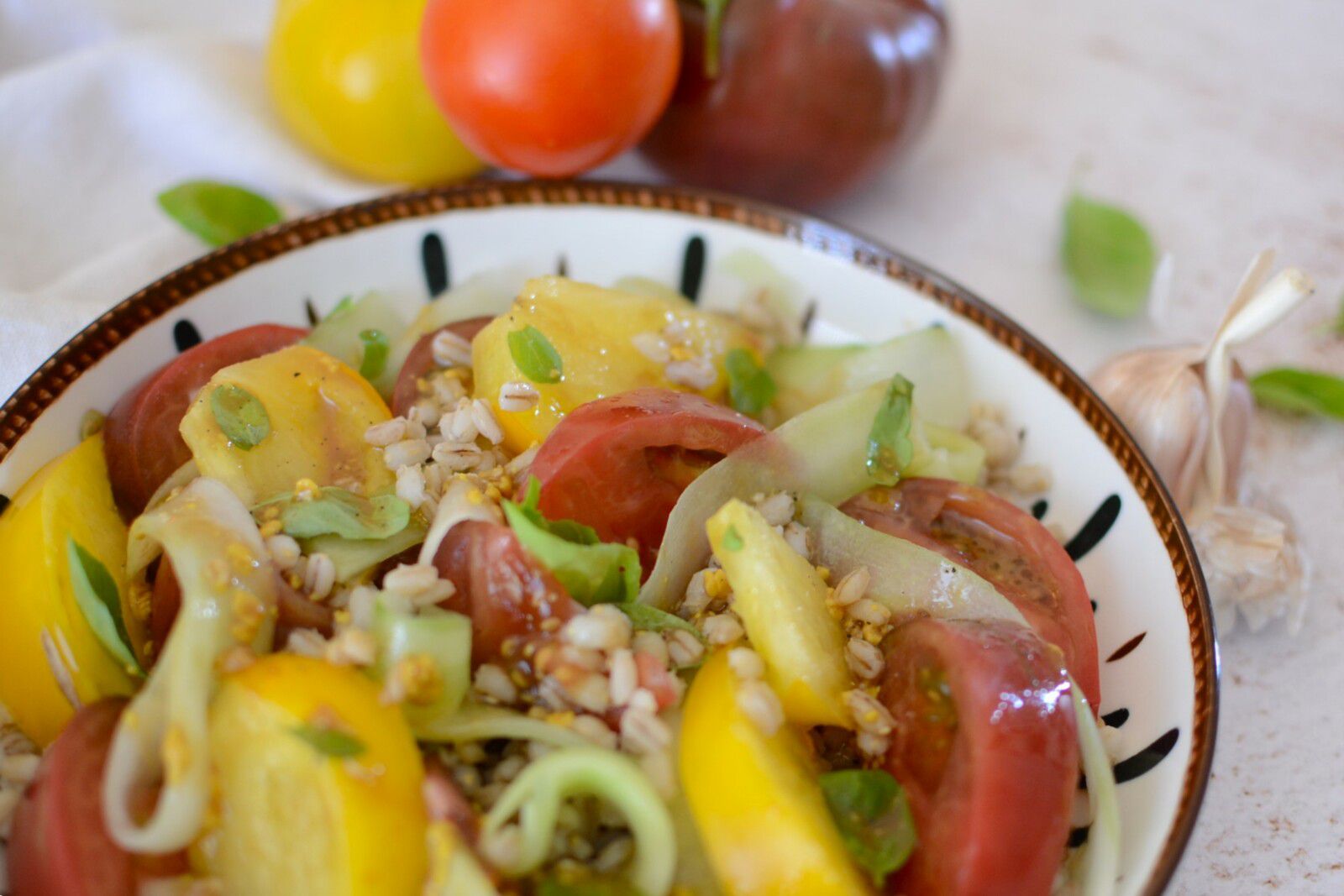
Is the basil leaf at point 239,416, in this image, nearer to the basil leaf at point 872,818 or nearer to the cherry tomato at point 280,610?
the cherry tomato at point 280,610

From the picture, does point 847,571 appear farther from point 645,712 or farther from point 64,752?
point 64,752

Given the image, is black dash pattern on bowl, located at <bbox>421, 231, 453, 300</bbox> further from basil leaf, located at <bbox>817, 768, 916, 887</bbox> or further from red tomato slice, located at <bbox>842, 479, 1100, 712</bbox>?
basil leaf, located at <bbox>817, 768, 916, 887</bbox>

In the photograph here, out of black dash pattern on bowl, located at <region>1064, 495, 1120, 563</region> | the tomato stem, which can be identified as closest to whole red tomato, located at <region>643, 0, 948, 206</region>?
the tomato stem

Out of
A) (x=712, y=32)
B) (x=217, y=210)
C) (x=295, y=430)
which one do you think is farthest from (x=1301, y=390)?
(x=217, y=210)

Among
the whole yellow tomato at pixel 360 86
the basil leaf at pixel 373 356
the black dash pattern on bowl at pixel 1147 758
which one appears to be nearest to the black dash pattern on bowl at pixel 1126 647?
the black dash pattern on bowl at pixel 1147 758

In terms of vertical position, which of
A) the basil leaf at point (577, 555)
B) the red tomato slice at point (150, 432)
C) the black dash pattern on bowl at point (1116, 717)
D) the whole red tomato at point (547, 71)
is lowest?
the black dash pattern on bowl at point (1116, 717)

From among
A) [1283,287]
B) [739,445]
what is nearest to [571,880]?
[739,445]
